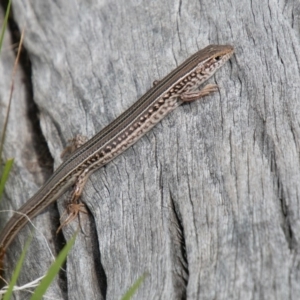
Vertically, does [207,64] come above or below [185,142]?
above

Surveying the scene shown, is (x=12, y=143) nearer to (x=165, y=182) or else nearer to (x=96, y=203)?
(x=96, y=203)

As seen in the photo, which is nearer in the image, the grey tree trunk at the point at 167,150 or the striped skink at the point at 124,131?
the grey tree trunk at the point at 167,150

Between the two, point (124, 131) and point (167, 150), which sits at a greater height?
point (124, 131)

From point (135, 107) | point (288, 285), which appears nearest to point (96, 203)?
point (135, 107)

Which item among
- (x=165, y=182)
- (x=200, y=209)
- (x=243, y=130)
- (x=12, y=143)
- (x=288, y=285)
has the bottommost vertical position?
(x=288, y=285)

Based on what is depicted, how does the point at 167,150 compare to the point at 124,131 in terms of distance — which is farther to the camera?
the point at 124,131

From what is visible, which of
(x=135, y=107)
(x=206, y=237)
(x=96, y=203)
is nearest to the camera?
(x=206, y=237)

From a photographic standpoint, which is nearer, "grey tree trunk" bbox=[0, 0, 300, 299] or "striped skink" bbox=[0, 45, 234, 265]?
"grey tree trunk" bbox=[0, 0, 300, 299]

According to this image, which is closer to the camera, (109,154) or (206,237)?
(206,237)
